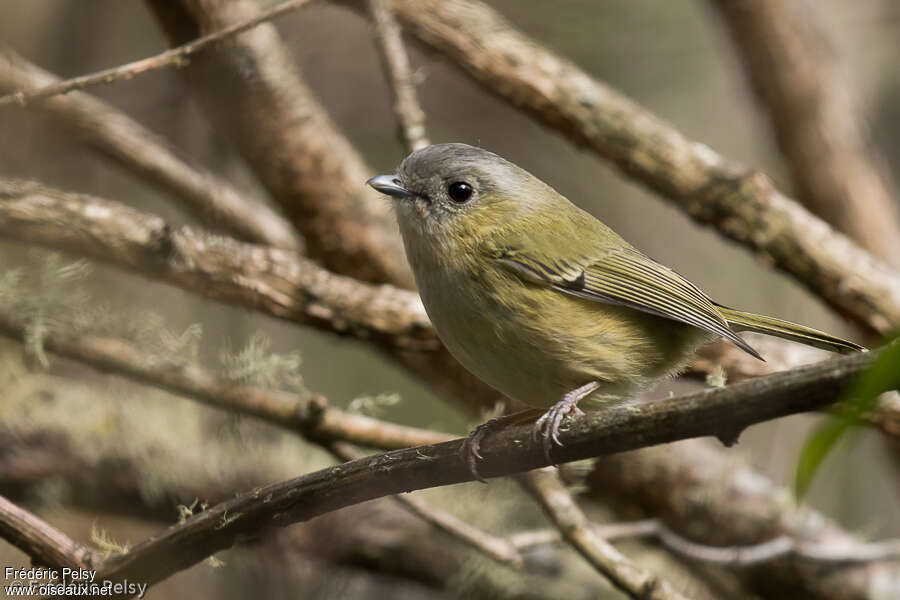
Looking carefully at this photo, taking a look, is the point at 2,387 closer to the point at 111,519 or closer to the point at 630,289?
the point at 111,519

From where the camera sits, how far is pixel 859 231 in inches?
197

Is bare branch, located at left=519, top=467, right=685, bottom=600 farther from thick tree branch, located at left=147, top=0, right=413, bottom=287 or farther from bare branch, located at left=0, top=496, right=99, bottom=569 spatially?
bare branch, located at left=0, top=496, right=99, bottom=569

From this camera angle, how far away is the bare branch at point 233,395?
333cm

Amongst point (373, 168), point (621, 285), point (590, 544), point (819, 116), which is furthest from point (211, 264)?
point (819, 116)

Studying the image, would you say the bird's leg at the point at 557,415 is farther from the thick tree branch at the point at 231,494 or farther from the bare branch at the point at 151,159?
the bare branch at the point at 151,159

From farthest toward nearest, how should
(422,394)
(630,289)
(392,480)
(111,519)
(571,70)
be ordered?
1. (422,394)
2. (111,519)
3. (571,70)
4. (630,289)
5. (392,480)

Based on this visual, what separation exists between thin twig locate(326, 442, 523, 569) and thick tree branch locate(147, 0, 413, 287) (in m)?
1.03

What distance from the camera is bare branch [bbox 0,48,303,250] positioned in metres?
3.69

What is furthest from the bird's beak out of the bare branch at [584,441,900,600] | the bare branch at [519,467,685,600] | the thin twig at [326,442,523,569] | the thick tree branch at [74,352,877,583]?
the bare branch at [584,441,900,600]

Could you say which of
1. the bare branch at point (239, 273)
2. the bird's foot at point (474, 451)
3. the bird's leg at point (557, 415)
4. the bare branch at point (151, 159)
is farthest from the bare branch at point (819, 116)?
the bird's foot at point (474, 451)

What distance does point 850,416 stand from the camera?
2.87ft

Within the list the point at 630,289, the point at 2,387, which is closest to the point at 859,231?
the point at 630,289

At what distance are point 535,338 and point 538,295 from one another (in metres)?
0.14

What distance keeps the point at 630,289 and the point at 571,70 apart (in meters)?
1.76
